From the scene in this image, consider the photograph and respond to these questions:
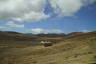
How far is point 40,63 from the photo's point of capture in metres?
39.2

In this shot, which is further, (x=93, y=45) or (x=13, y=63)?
(x=93, y=45)

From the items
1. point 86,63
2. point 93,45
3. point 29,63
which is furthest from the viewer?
point 93,45

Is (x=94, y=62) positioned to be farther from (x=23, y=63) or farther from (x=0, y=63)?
(x=0, y=63)

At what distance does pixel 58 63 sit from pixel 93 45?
46.3ft

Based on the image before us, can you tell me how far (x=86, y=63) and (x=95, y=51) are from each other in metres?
12.5

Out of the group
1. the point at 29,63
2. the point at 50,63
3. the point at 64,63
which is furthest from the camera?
the point at 29,63

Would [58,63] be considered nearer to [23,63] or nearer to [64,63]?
[64,63]

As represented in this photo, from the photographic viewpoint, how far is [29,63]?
40.1m

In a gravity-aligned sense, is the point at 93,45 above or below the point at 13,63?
above

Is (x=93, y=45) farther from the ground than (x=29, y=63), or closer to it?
farther from the ground

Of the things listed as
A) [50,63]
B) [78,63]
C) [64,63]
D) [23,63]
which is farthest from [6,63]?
[78,63]

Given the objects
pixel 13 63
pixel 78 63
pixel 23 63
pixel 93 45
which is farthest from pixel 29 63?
pixel 93 45

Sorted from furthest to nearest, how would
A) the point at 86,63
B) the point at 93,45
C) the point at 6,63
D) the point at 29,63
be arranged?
the point at 93,45 → the point at 6,63 → the point at 29,63 → the point at 86,63

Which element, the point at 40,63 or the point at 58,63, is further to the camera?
the point at 40,63
